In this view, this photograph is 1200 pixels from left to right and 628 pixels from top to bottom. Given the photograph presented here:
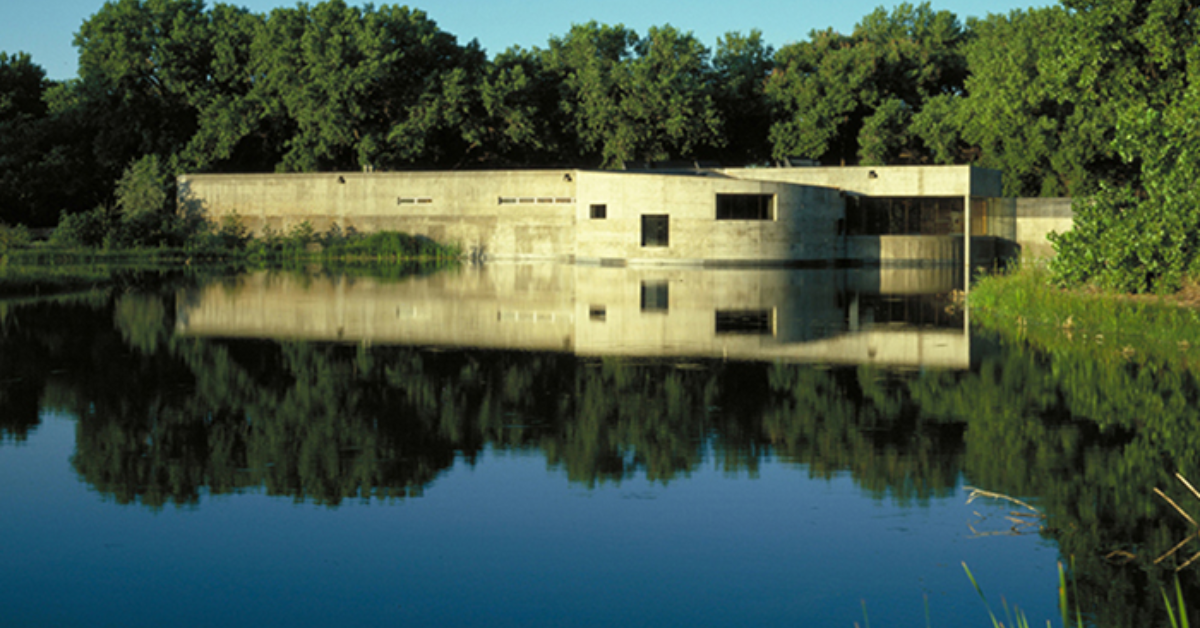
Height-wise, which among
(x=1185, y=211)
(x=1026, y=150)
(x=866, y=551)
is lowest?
(x=866, y=551)

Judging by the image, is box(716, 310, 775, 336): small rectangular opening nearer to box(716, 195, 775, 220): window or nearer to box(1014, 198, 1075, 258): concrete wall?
box(716, 195, 775, 220): window

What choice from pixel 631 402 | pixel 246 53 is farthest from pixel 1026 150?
pixel 631 402

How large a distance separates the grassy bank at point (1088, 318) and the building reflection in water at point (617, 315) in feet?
3.31

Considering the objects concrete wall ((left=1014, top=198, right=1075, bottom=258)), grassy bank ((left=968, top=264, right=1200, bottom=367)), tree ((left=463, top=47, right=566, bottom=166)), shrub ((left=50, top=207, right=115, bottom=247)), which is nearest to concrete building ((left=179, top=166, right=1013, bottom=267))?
concrete wall ((left=1014, top=198, right=1075, bottom=258))

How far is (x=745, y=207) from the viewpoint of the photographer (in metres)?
54.0

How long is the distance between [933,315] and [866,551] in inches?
758

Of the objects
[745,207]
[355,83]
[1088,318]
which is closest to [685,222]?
[745,207]

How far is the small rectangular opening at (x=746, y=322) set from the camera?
Answer: 2220cm

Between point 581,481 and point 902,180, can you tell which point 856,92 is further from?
point 581,481

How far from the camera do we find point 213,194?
63938 millimetres

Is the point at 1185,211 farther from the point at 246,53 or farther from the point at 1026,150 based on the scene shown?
the point at 246,53

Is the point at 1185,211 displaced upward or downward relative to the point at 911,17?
downward

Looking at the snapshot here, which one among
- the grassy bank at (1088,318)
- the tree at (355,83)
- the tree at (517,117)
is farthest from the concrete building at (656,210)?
the grassy bank at (1088,318)

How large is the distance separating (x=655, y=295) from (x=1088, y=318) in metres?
12.2
